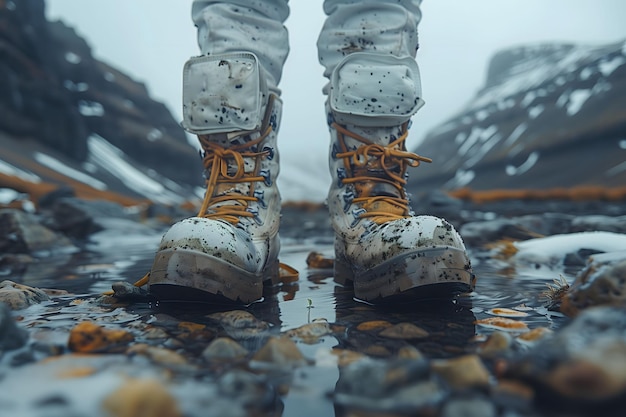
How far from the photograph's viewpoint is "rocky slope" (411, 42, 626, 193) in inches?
1693

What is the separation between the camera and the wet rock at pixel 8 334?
0.90 m

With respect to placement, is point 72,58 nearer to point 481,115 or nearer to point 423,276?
point 423,276

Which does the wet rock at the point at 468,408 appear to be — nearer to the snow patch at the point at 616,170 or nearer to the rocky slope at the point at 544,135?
the rocky slope at the point at 544,135

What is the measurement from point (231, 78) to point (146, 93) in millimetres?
62454

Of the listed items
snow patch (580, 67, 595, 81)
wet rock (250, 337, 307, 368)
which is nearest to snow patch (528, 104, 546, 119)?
snow patch (580, 67, 595, 81)

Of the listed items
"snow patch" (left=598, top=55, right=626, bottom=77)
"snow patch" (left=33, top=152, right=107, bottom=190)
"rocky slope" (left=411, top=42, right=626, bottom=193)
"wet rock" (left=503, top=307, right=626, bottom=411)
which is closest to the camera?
"wet rock" (left=503, top=307, right=626, bottom=411)

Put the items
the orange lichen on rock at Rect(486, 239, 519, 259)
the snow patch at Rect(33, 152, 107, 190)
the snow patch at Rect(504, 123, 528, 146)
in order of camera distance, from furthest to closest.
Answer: the snow patch at Rect(504, 123, 528, 146), the snow patch at Rect(33, 152, 107, 190), the orange lichen on rock at Rect(486, 239, 519, 259)

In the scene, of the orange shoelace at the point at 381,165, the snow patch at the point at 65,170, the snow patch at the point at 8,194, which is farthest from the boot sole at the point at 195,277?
the snow patch at the point at 65,170

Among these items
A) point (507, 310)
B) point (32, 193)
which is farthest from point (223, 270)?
point (32, 193)

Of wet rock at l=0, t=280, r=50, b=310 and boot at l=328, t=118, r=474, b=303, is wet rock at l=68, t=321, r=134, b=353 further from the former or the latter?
boot at l=328, t=118, r=474, b=303

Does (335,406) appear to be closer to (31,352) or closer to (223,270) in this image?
(31,352)

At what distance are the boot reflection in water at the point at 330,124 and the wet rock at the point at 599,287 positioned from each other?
0.43 metres

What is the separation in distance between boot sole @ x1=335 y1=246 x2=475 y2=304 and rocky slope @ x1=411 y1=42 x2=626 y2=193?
36820mm

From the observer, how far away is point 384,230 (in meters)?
1.49
